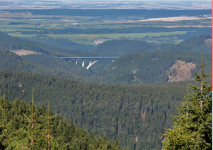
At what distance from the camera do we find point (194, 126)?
4131 cm

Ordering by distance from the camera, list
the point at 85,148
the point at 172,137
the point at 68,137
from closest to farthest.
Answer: the point at 172,137, the point at 85,148, the point at 68,137

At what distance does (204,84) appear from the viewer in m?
43.3

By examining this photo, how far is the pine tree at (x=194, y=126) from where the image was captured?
38.6 metres

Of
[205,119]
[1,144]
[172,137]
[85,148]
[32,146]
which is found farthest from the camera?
[85,148]

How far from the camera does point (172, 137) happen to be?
38781 mm

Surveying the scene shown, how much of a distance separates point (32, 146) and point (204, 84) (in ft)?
55.0

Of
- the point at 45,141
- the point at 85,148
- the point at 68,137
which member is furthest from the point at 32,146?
the point at 68,137

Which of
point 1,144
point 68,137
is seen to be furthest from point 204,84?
point 68,137

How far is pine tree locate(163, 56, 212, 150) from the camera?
38625mm

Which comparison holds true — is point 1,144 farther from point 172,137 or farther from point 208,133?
point 208,133

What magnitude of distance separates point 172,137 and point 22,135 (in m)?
12.1

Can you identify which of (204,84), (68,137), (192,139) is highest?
(204,84)

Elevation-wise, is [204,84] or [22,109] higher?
[204,84]

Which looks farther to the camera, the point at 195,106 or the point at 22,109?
the point at 22,109
